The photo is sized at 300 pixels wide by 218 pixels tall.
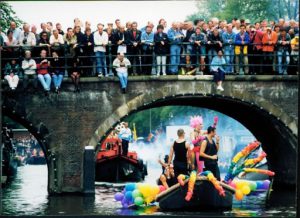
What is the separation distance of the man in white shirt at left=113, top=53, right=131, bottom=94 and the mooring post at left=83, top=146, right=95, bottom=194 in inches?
62.9

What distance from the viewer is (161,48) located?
2434cm

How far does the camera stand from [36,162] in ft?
114

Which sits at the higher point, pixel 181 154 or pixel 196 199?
pixel 181 154

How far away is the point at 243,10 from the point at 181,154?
5.36 metres

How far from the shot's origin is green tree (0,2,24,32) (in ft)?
71.6

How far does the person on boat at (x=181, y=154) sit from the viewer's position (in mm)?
20609

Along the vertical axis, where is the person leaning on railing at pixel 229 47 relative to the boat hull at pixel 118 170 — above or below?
above

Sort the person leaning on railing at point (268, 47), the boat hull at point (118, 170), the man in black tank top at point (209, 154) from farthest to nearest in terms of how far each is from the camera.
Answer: the boat hull at point (118, 170)
the person leaning on railing at point (268, 47)
the man in black tank top at point (209, 154)

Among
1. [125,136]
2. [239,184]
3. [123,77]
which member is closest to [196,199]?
[239,184]

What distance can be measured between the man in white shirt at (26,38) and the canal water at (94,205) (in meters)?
3.39

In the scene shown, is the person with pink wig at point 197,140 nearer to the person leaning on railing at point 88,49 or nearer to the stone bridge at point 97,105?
the stone bridge at point 97,105

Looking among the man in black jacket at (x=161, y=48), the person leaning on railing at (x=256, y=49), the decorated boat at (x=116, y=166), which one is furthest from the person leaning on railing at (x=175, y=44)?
the decorated boat at (x=116, y=166)

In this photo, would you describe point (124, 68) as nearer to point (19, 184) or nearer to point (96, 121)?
point (96, 121)

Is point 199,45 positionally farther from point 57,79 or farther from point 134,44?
point 57,79
